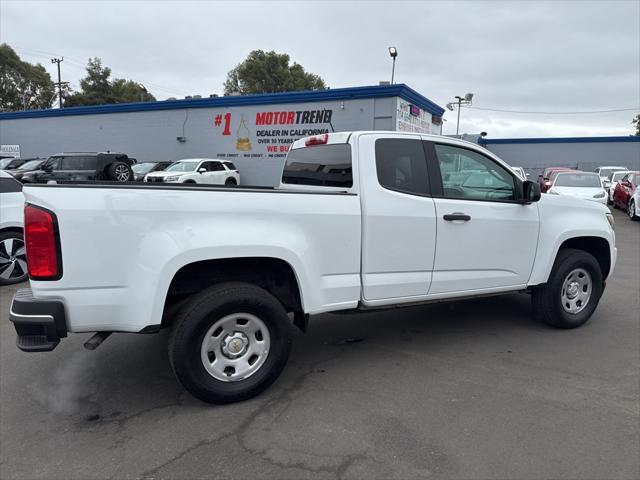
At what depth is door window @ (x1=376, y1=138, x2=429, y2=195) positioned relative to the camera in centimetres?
375

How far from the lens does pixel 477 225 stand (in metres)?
4.04

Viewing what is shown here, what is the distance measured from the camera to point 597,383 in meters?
3.62

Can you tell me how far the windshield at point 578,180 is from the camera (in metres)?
15.8

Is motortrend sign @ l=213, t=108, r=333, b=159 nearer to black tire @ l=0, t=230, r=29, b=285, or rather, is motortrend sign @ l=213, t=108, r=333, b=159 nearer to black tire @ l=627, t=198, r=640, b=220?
black tire @ l=627, t=198, r=640, b=220

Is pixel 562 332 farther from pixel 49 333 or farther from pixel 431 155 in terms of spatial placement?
pixel 49 333

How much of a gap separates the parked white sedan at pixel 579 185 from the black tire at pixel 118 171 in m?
15.6

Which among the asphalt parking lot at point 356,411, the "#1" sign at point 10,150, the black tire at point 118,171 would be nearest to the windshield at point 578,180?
the asphalt parking lot at point 356,411

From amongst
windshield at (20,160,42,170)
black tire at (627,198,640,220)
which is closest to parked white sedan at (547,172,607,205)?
black tire at (627,198,640,220)

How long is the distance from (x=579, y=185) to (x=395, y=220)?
14700 millimetres

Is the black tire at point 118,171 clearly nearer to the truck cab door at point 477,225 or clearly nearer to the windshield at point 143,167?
the windshield at point 143,167

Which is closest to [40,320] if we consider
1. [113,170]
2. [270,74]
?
[113,170]

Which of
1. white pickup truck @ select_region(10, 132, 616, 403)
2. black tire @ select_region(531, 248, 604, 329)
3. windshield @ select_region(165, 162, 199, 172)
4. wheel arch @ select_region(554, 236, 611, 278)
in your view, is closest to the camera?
white pickup truck @ select_region(10, 132, 616, 403)

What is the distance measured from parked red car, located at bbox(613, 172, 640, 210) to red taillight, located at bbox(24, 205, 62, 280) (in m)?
18.6

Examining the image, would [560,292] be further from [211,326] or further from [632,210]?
[632,210]
